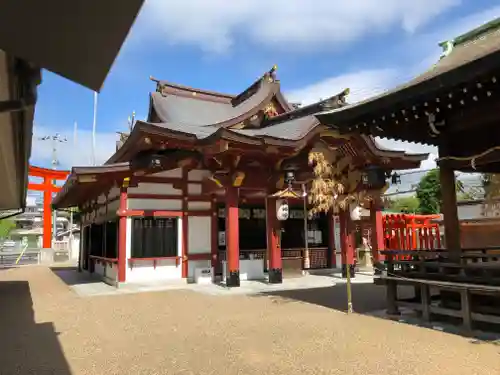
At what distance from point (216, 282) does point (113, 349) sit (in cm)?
756

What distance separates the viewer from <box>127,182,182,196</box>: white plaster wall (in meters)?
12.9

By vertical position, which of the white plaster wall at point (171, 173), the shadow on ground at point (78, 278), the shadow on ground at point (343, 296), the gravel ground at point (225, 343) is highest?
the white plaster wall at point (171, 173)

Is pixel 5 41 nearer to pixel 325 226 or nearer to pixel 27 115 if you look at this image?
pixel 27 115

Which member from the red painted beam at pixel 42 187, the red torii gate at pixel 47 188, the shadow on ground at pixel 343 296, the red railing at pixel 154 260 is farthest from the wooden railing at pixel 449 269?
the red painted beam at pixel 42 187

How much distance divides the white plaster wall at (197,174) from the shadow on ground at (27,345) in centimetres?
642

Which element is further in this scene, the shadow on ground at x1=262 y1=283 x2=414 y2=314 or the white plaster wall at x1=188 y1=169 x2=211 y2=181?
the white plaster wall at x1=188 y1=169 x2=211 y2=181

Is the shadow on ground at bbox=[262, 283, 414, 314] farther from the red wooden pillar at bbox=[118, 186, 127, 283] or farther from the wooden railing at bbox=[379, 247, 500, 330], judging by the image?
the red wooden pillar at bbox=[118, 186, 127, 283]

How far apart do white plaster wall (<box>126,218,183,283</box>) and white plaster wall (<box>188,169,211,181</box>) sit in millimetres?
1578

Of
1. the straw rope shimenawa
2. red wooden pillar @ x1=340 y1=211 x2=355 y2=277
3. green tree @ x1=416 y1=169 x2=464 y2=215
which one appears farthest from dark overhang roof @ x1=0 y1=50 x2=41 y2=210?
green tree @ x1=416 y1=169 x2=464 y2=215

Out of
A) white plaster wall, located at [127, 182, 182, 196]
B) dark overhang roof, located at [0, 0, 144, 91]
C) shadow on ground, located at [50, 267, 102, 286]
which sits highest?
white plaster wall, located at [127, 182, 182, 196]

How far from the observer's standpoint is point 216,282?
13148 millimetres

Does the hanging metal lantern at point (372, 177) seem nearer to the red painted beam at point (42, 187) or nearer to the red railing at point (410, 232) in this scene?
the red railing at point (410, 232)

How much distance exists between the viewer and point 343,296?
995 centimetres

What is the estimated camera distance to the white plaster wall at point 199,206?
13780 mm
